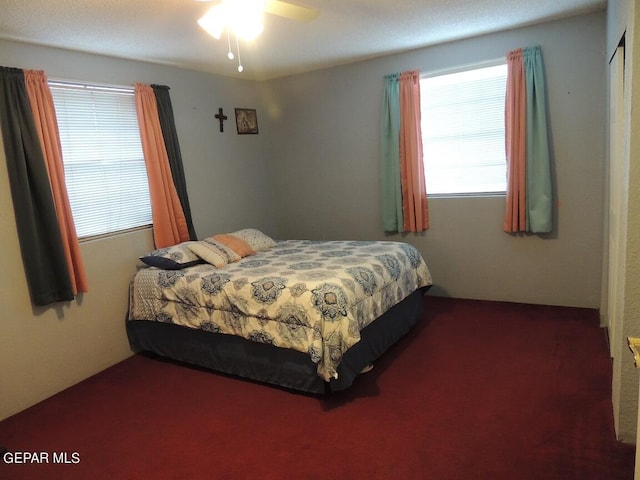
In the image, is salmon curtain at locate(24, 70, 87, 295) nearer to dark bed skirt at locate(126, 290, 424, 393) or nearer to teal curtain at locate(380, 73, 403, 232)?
dark bed skirt at locate(126, 290, 424, 393)

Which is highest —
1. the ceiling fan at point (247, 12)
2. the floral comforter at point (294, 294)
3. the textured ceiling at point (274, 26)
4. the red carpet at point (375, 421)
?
the textured ceiling at point (274, 26)

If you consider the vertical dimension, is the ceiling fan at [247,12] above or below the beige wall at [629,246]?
above

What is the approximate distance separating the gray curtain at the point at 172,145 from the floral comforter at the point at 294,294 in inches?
29.9

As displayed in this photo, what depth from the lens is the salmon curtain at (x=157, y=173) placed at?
3.68 metres

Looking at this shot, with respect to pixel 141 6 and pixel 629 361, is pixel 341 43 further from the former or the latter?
pixel 629 361

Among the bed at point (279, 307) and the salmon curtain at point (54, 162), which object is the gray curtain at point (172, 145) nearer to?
the bed at point (279, 307)

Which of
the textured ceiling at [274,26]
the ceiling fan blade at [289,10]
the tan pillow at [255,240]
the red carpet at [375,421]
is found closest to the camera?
the red carpet at [375,421]

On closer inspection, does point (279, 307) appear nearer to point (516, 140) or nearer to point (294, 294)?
point (294, 294)

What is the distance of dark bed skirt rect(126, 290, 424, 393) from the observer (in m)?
2.74

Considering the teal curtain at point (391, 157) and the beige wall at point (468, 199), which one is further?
the teal curtain at point (391, 157)

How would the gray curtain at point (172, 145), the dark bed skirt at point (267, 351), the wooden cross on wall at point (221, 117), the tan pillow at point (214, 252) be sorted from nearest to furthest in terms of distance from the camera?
the dark bed skirt at point (267, 351)
the tan pillow at point (214, 252)
the gray curtain at point (172, 145)
the wooden cross on wall at point (221, 117)

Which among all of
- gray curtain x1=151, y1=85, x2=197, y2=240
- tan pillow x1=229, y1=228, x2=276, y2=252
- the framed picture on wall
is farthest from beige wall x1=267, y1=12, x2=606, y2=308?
gray curtain x1=151, y1=85, x2=197, y2=240

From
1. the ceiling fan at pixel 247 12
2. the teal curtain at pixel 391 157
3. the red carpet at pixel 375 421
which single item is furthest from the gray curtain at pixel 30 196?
the teal curtain at pixel 391 157

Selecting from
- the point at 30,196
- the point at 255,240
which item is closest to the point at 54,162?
the point at 30,196
